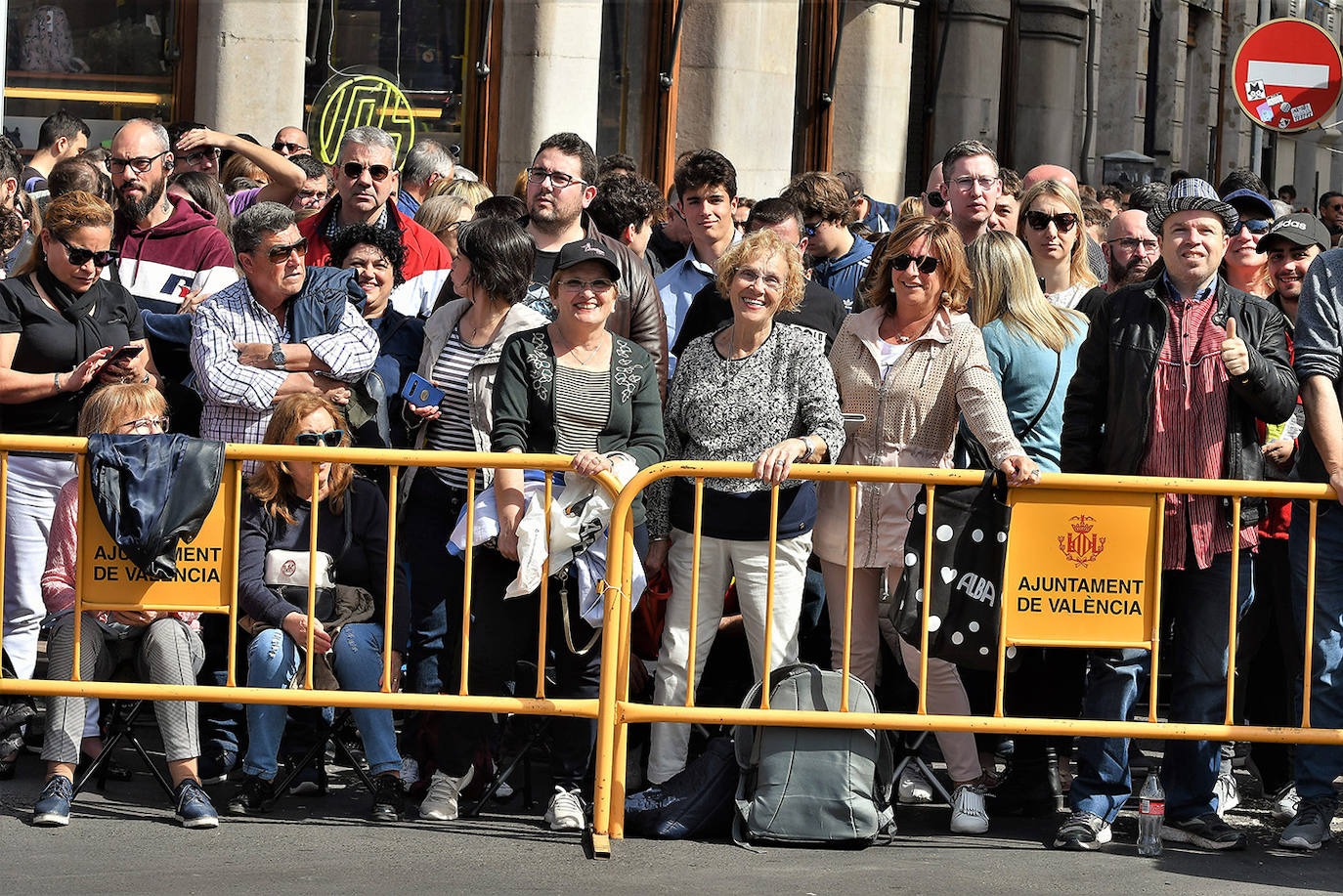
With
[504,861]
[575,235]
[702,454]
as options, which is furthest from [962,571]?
[575,235]

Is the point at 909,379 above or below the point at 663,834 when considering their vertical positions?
above

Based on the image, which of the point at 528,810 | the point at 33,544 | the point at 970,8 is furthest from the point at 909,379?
the point at 970,8

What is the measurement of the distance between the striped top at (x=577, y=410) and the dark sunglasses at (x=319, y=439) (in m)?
0.86

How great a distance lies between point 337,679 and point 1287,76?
756 cm

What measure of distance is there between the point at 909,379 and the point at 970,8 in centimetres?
1512

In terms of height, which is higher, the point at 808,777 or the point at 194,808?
the point at 808,777

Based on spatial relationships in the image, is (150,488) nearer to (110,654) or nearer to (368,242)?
(110,654)

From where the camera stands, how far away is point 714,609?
705 centimetres

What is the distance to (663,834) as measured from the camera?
6.73 m

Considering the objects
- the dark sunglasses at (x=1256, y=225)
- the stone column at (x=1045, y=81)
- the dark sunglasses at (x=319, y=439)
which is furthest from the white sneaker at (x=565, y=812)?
the stone column at (x=1045, y=81)

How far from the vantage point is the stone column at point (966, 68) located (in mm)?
Result: 21250

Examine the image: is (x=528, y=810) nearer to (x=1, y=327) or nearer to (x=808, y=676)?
(x=808, y=676)

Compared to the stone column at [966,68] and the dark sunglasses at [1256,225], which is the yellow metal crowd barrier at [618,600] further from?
the stone column at [966,68]

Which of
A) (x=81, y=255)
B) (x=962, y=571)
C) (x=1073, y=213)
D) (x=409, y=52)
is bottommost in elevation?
(x=962, y=571)
